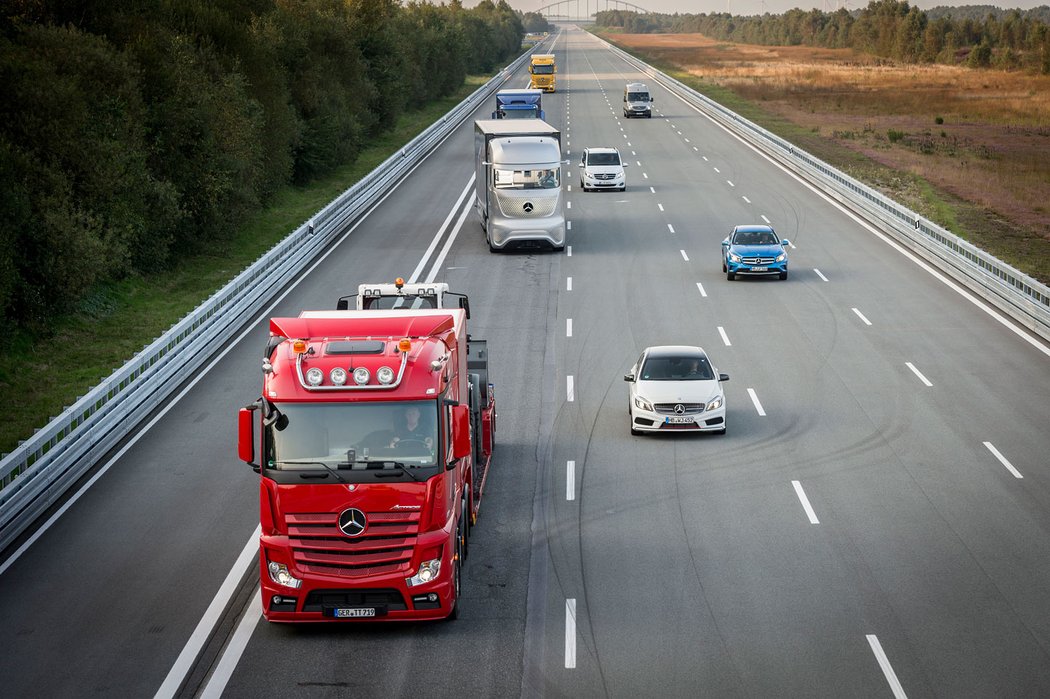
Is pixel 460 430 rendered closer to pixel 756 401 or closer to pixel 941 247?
pixel 756 401

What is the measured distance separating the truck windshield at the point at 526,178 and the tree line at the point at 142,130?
31.4ft

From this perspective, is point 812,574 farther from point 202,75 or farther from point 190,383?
point 202,75

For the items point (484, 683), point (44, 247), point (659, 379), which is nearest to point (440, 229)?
point (44, 247)

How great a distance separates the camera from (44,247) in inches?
1196

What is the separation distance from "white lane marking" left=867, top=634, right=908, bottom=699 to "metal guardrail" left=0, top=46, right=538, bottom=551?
37.3ft

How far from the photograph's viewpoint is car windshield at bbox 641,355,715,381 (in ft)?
74.7

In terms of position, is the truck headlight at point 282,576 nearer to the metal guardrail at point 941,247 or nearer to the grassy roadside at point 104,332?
the grassy roadside at point 104,332

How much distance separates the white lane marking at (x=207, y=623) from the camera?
13117mm

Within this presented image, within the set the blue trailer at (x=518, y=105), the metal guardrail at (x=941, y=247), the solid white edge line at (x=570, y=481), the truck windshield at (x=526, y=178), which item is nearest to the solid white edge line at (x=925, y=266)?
the metal guardrail at (x=941, y=247)

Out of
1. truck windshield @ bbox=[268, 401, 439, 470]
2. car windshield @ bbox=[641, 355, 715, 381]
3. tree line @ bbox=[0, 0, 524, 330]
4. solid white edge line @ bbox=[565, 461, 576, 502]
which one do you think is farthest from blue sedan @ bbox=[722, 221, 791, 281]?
truck windshield @ bbox=[268, 401, 439, 470]

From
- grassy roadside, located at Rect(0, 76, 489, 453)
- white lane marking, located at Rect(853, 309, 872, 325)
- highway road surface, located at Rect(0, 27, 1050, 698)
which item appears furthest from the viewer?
white lane marking, located at Rect(853, 309, 872, 325)

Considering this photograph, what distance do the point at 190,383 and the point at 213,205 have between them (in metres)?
16.9

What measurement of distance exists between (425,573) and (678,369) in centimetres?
1027

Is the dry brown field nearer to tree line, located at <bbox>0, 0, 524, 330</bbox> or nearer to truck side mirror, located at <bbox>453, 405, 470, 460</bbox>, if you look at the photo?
tree line, located at <bbox>0, 0, 524, 330</bbox>
